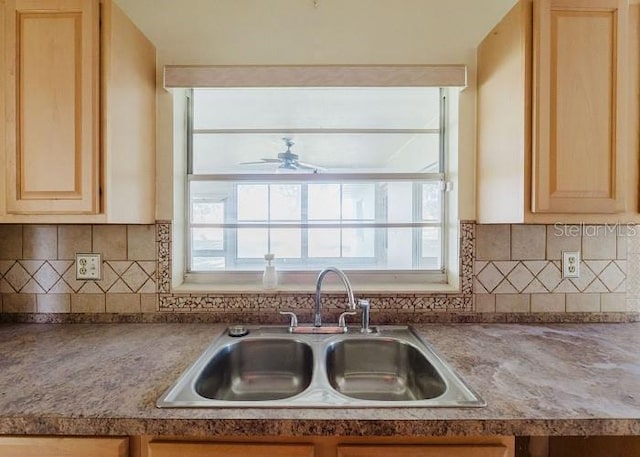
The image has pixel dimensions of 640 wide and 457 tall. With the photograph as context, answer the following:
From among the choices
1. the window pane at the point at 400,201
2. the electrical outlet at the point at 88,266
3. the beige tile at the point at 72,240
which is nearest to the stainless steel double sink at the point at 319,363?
the window pane at the point at 400,201

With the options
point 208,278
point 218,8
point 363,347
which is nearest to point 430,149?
point 363,347

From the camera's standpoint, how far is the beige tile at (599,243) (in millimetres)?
1450

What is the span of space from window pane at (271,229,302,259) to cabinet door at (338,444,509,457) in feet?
3.24

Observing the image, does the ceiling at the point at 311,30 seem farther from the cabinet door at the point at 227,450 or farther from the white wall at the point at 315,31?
the cabinet door at the point at 227,450

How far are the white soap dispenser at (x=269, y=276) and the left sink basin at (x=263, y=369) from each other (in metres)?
0.26

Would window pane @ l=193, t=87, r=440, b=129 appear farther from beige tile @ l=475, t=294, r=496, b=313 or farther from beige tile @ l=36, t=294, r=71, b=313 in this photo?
beige tile @ l=36, t=294, r=71, b=313

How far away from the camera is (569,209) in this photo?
3.66ft

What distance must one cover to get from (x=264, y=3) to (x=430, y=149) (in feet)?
3.46

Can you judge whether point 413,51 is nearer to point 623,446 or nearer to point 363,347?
point 363,347

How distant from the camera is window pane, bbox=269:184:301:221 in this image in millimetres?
1645

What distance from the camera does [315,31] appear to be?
145 cm

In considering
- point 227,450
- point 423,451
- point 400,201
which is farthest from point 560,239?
point 227,450

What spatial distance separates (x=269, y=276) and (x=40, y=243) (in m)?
1.05

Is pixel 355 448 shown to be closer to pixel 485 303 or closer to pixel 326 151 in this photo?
pixel 485 303
